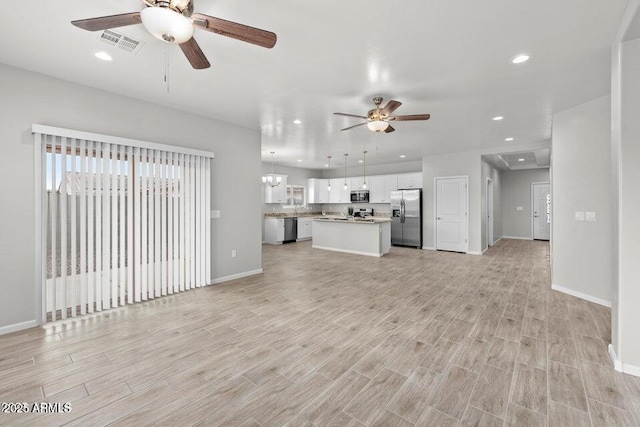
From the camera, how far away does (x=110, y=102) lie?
3.55 metres

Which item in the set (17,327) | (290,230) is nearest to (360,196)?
(290,230)

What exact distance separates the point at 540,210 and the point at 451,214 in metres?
4.47

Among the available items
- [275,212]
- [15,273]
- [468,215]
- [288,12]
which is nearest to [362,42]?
[288,12]

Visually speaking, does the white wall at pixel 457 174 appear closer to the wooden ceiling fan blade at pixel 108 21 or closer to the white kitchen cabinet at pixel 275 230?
the white kitchen cabinet at pixel 275 230

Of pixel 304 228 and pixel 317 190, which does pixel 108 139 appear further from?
pixel 317 190

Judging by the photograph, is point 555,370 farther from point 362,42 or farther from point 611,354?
point 362,42

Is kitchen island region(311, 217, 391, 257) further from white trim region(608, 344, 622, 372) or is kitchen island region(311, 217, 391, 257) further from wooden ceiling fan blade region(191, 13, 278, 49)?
wooden ceiling fan blade region(191, 13, 278, 49)

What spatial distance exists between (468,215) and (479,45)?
220 inches

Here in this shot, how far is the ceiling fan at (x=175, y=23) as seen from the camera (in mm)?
1663

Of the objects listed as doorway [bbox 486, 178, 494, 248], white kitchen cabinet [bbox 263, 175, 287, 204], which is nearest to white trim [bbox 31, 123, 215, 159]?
white kitchen cabinet [bbox 263, 175, 287, 204]

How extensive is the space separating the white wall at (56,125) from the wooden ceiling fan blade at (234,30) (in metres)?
2.55

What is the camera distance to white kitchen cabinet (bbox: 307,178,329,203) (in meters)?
11.1

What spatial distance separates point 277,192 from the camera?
32.0 feet

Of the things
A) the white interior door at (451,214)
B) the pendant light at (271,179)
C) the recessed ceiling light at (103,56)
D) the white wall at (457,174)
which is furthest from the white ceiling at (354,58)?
the pendant light at (271,179)
